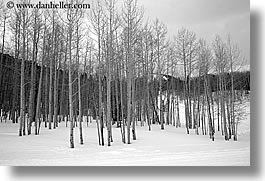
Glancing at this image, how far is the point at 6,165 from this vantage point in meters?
4.50

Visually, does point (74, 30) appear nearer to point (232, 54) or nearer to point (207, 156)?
point (207, 156)

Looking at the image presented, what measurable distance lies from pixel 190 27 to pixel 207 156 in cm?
344

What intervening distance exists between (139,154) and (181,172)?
1226mm

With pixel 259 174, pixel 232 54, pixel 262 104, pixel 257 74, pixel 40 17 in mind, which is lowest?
pixel 259 174

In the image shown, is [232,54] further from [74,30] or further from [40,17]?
[40,17]

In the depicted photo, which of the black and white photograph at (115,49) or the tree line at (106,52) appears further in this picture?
the tree line at (106,52)

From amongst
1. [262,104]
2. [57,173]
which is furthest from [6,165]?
[262,104]

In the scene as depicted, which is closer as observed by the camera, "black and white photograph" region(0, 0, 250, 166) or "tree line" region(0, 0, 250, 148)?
"black and white photograph" region(0, 0, 250, 166)

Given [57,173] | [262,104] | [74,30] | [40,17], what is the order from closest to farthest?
[57,173] → [262,104] → [74,30] → [40,17]

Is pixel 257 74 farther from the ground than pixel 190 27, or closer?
closer

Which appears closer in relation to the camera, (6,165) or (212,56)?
(6,165)

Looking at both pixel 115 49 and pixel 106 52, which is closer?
pixel 106 52

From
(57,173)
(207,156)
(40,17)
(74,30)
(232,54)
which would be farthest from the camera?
(232,54)

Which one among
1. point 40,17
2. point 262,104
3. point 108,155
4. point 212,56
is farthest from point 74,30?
point 212,56
